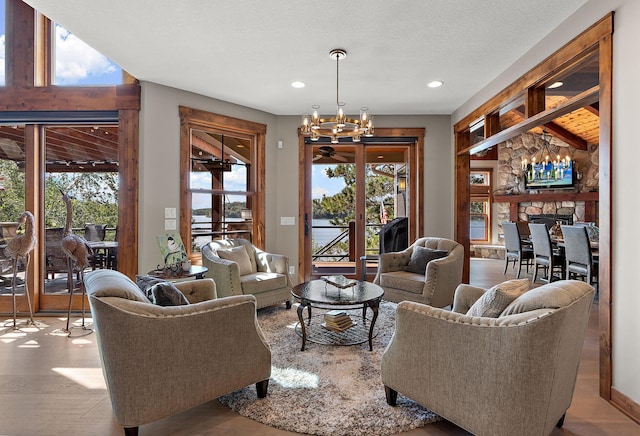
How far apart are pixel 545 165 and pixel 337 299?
7208mm

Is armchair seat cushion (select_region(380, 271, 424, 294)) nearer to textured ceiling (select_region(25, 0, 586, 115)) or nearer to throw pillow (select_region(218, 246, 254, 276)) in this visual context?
throw pillow (select_region(218, 246, 254, 276))

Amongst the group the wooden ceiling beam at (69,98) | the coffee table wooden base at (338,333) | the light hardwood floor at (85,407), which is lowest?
the light hardwood floor at (85,407)

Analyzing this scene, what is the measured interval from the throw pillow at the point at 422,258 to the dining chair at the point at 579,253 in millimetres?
1914

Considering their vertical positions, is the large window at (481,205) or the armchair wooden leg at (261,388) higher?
the large window at (481,205)

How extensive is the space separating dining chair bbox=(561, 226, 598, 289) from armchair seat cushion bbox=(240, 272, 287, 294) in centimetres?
385

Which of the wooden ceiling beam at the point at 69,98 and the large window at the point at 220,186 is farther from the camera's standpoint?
the large window at the point at 220,186

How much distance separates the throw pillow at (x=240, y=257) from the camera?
4.10 metres

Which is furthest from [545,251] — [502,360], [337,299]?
[502,360]

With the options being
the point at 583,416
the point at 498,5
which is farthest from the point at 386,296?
the point at 498,5

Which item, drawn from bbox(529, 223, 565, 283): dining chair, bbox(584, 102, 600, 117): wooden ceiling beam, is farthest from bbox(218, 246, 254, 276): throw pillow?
bbox(584, 102, 600, 117): wooden ceiling beam

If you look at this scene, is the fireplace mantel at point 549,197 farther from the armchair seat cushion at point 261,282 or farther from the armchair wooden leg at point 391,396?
the armchair wooden leg at point 391,396

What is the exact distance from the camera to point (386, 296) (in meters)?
4.14

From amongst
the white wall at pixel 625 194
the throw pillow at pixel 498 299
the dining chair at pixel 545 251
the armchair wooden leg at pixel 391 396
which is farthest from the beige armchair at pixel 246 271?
the dining chair at pixel 545 251

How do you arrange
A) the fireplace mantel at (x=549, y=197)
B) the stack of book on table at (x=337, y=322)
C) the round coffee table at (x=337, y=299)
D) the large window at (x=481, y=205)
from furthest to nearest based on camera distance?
the large window at (x=481, y=205) → the fireplace mantel at (x=549, y=197) → the stack of book on table at (x=337, y=322) → the round coffee table at (x=337, y=299)
